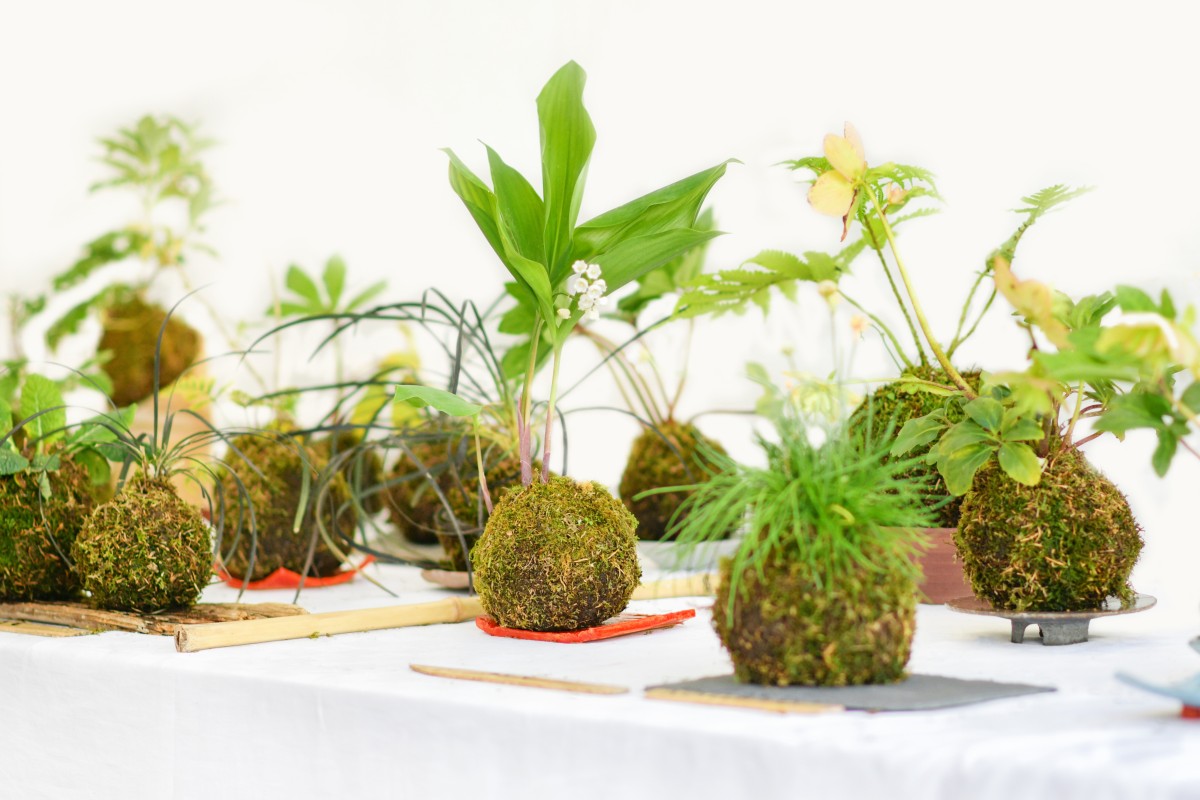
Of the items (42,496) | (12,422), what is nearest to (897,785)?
(42,496)

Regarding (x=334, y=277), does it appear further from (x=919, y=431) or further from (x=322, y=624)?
(x=919, y=431)

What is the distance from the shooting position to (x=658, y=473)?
155cm

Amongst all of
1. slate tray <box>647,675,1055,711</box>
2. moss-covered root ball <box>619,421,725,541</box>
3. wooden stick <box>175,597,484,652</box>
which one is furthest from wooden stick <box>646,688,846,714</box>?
moss-covered root ball <box>619,421,725,541</box>

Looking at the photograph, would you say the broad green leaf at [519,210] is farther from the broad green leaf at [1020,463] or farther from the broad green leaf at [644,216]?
the broad green leaf at [1020,463]

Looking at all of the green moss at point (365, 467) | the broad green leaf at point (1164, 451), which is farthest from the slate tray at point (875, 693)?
the green moss at point (365, 467)

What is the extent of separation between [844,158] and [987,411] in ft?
0.77

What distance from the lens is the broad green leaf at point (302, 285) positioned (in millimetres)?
1986

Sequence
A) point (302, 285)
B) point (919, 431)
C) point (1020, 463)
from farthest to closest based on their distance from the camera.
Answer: point (302, 285) → point (919, 431) → point (1020, 463)

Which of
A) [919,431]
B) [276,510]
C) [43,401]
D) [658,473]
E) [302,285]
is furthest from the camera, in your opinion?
[302,285]

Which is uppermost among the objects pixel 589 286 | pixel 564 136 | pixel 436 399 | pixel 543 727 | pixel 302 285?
pixel 302 285

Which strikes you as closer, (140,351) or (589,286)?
(589,286)

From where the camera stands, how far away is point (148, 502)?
1.00 m

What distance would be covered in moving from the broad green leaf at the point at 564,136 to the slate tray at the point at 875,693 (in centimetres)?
43

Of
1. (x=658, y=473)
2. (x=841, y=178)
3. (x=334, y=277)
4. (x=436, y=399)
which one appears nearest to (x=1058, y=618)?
(x=841, y=178)
